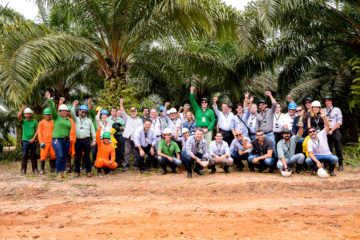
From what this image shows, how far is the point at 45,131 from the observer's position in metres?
8.11

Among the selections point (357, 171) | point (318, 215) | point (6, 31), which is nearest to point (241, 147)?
point (357, 171)

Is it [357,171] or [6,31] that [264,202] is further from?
[6,31]

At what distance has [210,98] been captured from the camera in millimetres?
15117

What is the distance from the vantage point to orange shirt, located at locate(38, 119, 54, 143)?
807cm

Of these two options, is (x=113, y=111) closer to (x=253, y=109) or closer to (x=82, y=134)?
(x=82, y=134)

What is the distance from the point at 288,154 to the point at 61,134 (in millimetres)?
5556

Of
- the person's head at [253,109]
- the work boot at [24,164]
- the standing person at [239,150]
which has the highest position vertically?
the person's head at [253,109]

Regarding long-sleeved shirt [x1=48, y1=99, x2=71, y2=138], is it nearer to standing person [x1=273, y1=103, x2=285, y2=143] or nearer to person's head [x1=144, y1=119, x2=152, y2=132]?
person's head [x1=144, y1=119, x2=152, y2=132]

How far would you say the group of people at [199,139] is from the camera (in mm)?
7547

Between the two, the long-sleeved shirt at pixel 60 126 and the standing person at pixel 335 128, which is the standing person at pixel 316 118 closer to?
the standing person at pixel 335 128

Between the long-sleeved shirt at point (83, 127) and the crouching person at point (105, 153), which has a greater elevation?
the long-sleeved shirt at point (83, 127)

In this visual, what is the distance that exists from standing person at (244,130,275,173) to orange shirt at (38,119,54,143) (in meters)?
5.21

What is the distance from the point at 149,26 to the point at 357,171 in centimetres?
670

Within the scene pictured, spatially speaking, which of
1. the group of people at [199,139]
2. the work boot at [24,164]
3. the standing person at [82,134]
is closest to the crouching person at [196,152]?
the group of people at [199,139]
